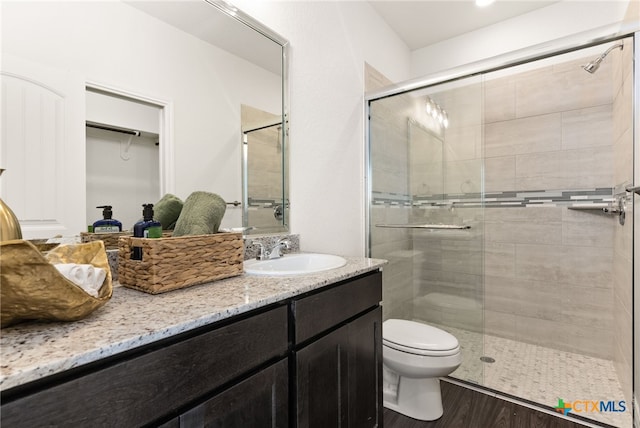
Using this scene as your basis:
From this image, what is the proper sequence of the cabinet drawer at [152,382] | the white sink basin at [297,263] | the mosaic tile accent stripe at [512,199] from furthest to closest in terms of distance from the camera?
1. the mosaic tile accent stripe at [512,199]
2. the white sink basin at [297,263]
3. the cabinet drawer at [152,382]

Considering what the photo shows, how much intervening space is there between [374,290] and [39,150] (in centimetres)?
120

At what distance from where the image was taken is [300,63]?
5.70 ft

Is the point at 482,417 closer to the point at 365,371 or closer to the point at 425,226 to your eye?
the point at 365,371

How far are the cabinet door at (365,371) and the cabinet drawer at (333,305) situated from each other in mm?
59

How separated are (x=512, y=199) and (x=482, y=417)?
1.66 m

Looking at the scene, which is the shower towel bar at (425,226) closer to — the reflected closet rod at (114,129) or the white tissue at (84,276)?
the reflected closet rod at (114,129)

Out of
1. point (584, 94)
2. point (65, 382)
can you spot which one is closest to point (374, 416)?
point (65, 382)

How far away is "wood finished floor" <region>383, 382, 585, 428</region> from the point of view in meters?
1.59

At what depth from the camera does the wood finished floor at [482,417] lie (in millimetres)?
1594

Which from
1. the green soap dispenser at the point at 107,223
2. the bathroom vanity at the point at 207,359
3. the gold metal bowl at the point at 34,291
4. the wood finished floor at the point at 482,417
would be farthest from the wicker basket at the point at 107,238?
→ the wood finished floor at the point at 482,417

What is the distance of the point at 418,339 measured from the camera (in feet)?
5.56

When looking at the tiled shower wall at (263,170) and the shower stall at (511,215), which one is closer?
the tiled shower wall at (263,170)

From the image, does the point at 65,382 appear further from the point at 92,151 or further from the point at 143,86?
the point at 143,86

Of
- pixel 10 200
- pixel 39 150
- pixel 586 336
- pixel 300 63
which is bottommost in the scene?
pixel 586 336
